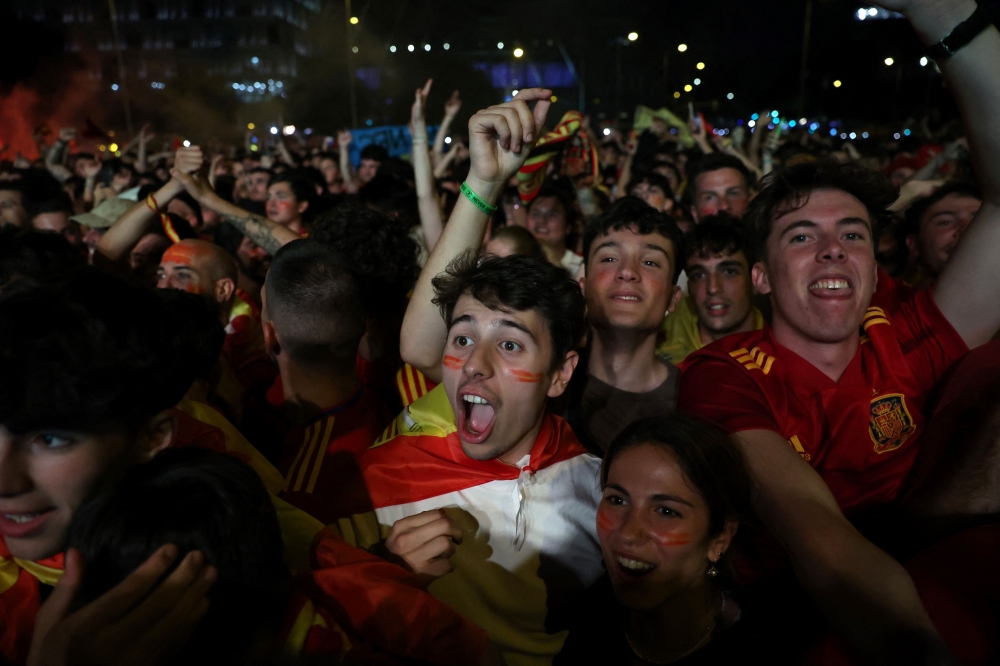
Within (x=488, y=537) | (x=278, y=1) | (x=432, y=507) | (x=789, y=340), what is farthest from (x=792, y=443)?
(x=278, y=1)

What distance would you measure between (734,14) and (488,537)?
37.8m

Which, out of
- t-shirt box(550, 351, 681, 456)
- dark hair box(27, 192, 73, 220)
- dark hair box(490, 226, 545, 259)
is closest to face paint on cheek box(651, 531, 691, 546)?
t-shirt box(550, 351, 681, 456)

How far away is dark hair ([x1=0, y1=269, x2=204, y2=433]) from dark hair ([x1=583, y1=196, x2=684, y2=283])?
7.13ft

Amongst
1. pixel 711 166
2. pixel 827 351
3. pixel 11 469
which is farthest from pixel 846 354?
pixel 711 166

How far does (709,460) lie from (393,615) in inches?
37.2

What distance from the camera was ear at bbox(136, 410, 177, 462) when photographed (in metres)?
1.60

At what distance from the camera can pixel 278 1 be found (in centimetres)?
6062

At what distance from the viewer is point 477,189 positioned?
2432 mm

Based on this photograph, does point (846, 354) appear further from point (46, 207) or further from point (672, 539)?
point (46, 207)

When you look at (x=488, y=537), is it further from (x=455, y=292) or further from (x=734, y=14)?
(x=734, y=14)

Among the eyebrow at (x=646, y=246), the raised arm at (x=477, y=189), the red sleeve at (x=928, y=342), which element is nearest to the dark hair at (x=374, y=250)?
the raised arm at (x=477, y=189)

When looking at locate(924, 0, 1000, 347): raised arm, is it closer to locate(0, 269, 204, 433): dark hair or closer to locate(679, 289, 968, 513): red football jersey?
locate(679, 289, 968, 513): red football jersey

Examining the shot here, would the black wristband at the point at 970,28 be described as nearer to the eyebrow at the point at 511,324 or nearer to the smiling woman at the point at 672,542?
the smiling woman at the point at 672,542

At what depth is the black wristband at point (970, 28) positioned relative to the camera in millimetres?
1879
